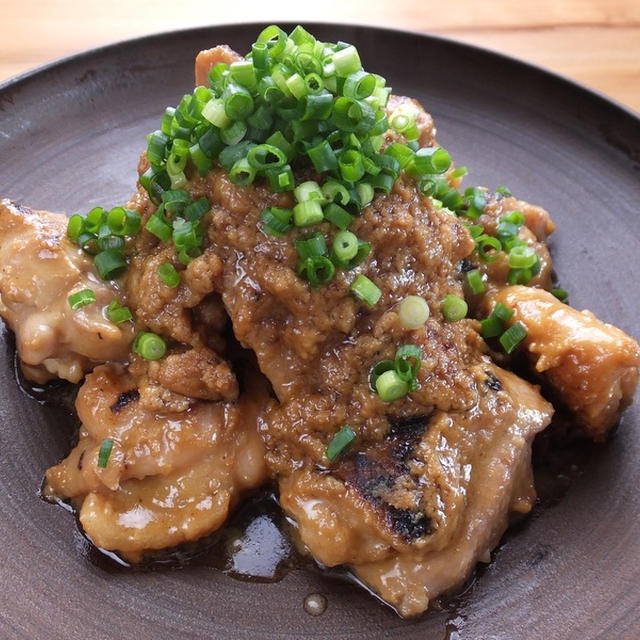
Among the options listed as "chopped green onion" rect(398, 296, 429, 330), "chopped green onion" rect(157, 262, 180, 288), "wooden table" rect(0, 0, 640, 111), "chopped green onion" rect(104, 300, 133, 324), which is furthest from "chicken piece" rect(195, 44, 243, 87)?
"wooden table" rect(0, 0, 640, 111)

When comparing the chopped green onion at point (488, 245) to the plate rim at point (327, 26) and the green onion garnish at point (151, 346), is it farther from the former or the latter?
Answer: the green onion garnish at point (151, 346)

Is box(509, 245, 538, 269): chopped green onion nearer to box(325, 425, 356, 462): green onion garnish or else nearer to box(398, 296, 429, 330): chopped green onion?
box(398, 296, 429, 330): chopped green onion

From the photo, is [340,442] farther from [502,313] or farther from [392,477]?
[502,313]

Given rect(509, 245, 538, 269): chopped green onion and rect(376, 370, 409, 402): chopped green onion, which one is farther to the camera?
rect(509, 245, 538, 269): chopped green onion

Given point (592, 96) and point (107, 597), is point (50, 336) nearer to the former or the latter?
point (107, 597)

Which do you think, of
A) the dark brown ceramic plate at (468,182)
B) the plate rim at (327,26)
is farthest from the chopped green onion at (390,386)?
the plate rim at (327,26)

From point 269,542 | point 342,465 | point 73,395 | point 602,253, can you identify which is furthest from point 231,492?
point 602,253
